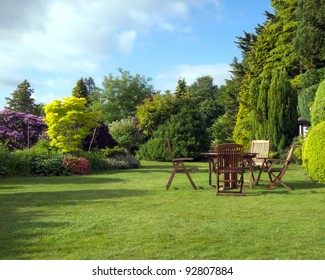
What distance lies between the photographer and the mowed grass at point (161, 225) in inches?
161

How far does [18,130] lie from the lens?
22.9 metres

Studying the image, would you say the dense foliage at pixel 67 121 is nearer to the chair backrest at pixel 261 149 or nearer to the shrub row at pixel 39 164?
the shrub row at pixel 39 164

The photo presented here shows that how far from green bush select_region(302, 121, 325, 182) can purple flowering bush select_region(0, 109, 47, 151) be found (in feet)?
51.3

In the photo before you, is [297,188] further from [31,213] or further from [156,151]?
[156,151]

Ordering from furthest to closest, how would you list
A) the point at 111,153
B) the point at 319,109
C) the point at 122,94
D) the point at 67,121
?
the point at 122,94
the point at 111,153
the point at 67,121
the point at 319,109

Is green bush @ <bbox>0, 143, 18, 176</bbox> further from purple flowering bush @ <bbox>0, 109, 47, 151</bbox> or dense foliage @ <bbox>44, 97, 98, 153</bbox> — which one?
purple flowering bush @ <bbox>0, 109, 47, 151</bbox>

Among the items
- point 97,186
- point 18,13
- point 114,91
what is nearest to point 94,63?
point 18,13

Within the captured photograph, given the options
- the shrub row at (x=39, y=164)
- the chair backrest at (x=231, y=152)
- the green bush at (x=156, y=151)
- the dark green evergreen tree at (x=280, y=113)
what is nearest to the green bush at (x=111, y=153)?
the shrub row at (x=39, y=164)

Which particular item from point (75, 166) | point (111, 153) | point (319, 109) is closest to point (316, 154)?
point (319, 109)

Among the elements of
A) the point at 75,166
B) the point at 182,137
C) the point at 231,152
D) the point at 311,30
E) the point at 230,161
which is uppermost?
the point at 311,30

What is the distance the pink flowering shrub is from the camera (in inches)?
581

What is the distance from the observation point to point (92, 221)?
5.69 metres

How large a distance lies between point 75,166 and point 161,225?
10073 mm

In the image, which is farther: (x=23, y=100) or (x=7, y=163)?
(x=23, y=100)
